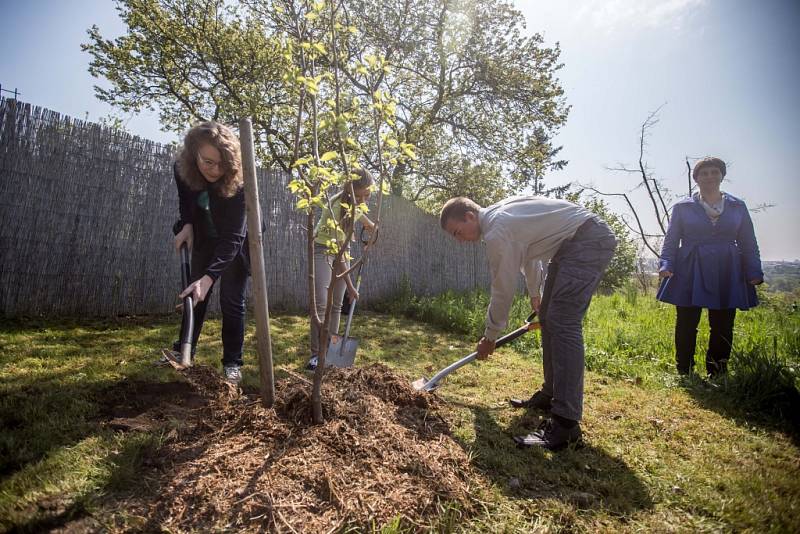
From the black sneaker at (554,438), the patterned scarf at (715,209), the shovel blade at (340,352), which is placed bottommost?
the black sneaker at (554,438)

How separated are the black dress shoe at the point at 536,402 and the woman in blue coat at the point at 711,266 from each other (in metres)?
1.57

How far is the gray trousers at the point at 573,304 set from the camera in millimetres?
2172

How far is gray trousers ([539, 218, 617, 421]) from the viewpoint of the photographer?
217 centimetres

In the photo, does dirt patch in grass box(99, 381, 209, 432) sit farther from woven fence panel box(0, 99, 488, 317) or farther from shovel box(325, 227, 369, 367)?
woven fence panel box(0, 99, 488, 317)

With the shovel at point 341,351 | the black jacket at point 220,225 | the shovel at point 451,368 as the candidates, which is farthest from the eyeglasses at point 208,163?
the shovel at point 451,368

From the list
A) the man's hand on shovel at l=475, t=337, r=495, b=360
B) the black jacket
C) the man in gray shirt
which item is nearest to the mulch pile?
the man's hand on shovel at l=475, t=337, r=495, b=360

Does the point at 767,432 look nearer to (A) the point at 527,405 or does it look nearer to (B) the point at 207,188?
(A) the point at 527,405

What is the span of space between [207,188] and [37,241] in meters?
2.86

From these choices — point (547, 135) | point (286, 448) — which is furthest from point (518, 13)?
point (286, 448)

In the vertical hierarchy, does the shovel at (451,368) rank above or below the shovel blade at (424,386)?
above

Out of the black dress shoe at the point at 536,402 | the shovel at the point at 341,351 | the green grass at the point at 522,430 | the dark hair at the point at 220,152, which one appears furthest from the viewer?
the shovel at the point at 341,351

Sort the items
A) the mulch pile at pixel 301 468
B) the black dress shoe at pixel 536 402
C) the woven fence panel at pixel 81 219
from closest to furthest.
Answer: the mulch pile at pixel 301 468 < the black dress shoe at pixel 536 402 < the woven fence panel at pixel 81 219

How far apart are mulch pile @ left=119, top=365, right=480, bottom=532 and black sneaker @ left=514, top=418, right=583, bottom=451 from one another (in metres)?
0.45

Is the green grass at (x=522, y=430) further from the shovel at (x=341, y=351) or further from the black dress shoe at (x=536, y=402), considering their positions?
the shovel at (x=341, y=351)
